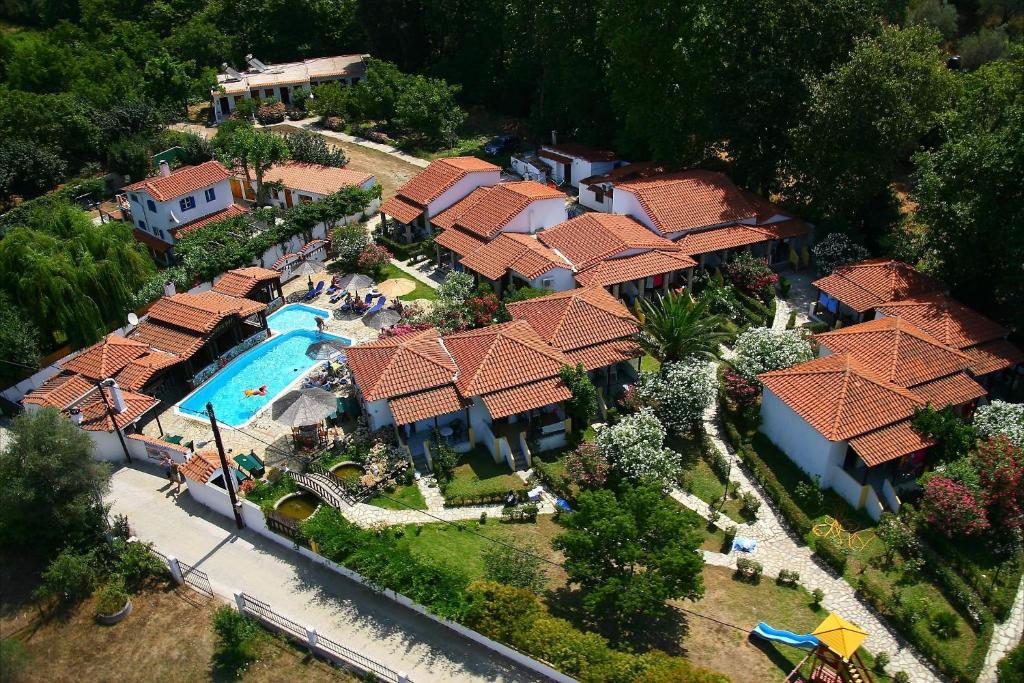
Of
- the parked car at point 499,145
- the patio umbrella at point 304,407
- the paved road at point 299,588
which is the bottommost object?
the paved road at point 299,588

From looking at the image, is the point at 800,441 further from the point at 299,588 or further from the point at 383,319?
the point at 383,319

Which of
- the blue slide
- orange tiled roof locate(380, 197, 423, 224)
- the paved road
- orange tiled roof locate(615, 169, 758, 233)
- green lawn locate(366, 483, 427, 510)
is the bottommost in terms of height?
the paved road

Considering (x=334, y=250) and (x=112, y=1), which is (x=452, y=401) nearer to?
(x=334, y=250)

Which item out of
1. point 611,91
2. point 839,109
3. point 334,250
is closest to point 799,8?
point 839,109

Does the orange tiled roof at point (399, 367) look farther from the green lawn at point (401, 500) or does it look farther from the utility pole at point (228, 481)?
the utility pole at point (228, 481)

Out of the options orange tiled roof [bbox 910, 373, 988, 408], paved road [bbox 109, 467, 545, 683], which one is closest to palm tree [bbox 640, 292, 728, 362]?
orange tiled roof [bbox 910, 373, 988, 408]

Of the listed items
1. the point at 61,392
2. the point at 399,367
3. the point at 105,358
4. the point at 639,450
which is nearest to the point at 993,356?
the point at 639,450

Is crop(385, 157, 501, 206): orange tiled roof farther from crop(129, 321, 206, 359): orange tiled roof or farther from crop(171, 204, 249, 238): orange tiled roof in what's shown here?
crop(129, 321, 206, 359): orange tiled roof

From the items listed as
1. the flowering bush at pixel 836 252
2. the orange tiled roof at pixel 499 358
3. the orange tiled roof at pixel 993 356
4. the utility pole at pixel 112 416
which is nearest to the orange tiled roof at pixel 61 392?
the utility pole at pixel 112 416
